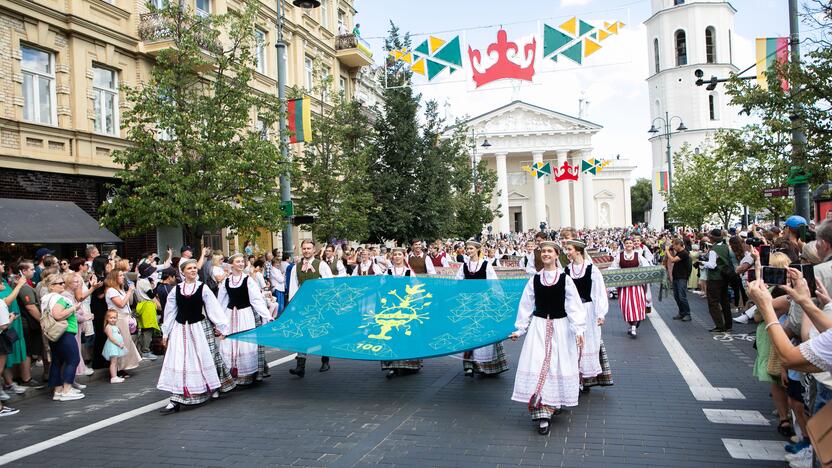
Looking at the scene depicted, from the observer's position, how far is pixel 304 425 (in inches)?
280

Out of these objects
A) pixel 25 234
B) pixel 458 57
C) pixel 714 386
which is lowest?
pixel 714 386

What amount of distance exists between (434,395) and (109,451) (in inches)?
147

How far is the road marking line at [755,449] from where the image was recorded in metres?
5.71

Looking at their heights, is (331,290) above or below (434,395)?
above

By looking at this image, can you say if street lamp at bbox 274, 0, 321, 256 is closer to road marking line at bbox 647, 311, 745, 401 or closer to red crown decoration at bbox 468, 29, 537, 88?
red crown decoration at bbox 468, 29, 537, 88

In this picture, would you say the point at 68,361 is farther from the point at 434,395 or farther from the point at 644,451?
the point at 644,451

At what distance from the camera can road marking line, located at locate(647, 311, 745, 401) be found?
25.7 ft

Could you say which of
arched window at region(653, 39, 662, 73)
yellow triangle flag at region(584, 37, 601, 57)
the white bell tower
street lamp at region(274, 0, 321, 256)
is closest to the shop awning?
street lamp at region(274, 0, 321, 256)

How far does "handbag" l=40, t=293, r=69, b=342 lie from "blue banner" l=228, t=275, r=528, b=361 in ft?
7.78

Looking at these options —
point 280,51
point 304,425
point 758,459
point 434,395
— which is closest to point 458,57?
point 280,51

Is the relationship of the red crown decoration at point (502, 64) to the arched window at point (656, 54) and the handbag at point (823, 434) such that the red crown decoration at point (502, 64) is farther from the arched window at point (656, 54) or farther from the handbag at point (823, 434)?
the arched window at point (656, 54)

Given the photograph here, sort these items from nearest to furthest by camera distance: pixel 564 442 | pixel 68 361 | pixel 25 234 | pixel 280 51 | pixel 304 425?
pixel 564 442 < pixel 304 425 < pixel 68 361 < pixel 25 234 < pixel 280 51

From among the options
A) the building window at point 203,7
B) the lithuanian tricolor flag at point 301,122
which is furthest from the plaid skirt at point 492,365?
the building window at point 203,7

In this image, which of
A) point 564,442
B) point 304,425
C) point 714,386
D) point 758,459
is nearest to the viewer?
point 758,459
